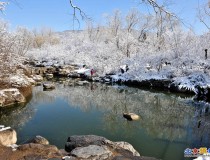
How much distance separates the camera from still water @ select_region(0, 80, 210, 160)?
971cm

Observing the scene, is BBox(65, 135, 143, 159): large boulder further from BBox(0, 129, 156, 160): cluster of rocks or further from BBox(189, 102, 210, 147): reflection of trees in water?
BBox(189, 102, 210, 147): reflection of trees in water

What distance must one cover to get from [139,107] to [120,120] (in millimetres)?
3639

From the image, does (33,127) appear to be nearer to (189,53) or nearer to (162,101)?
(162,101)

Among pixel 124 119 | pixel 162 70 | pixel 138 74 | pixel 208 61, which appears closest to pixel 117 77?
pixel 138 74

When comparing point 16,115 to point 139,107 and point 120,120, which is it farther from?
point 139,107

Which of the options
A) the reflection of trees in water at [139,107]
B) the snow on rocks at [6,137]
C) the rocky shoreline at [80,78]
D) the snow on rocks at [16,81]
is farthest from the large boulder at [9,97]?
the snow on rocks at [6,137]

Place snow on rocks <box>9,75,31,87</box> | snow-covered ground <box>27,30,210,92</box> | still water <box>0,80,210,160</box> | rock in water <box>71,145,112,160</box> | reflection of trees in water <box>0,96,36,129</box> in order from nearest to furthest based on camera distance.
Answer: rock in water <box>71,145,112,160</box> → still water <box>0,80,210,160</box> → reflection of trees in water <box>0,96,36,129</box> → snow on rocks <box>9,75,31,87</box> → snow-covered ground <box>27,30,210,92</box>

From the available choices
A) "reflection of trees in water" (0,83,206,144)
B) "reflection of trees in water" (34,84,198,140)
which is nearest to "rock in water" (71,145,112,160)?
"reflection of trees in water" (0,83,206,144)

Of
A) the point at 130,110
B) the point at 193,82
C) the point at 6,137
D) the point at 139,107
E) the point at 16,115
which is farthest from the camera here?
the point at 193,82

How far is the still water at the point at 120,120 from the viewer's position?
9.71 m

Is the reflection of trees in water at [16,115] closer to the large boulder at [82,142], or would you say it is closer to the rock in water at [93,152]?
the large boulder at [82,142]

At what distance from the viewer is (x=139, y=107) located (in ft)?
53.0

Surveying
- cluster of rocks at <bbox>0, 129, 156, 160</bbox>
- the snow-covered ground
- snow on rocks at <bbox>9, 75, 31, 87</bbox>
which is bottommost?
cluster of rocks at <bbox>0, 129, 156, 160</bbox>

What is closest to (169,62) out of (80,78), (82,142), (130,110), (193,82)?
(193,82)
